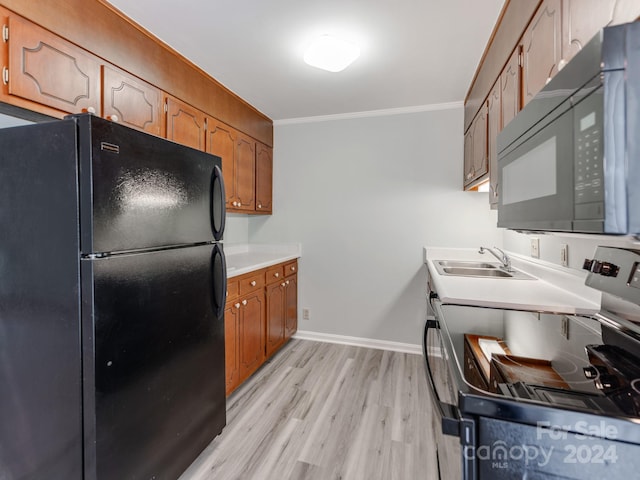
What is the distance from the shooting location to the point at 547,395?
618 mm

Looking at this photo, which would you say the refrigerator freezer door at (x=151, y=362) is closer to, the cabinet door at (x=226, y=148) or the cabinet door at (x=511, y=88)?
the cabinet door at (x=226, y=148)

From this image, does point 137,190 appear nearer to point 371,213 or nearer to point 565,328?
point 565,328

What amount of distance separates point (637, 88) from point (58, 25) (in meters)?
1.92

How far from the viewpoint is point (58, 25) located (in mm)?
1275

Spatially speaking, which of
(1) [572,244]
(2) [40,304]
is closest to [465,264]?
(1) [572,244]

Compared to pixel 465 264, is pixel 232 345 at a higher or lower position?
lower

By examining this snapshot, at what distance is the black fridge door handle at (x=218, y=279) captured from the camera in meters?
1.60

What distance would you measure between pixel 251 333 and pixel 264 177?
1.55m

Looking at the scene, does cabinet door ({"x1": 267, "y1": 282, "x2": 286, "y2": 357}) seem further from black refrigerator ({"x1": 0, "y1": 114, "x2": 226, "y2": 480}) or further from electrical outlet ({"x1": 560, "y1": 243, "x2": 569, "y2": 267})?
electrical outlet ({"x1": 560, "y1": 243, "x2": 569, "y2": 267})

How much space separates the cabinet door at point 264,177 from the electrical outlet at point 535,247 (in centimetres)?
224

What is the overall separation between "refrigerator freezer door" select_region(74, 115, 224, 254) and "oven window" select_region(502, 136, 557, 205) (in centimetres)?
132

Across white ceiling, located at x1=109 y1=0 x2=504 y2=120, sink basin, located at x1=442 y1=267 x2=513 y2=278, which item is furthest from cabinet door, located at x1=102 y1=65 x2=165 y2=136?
sink basin, located at x1=442 y1=267 x2=513 y2=278

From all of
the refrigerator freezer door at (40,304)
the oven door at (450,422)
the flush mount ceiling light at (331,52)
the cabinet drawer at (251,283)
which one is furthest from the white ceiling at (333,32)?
the oven door at (450,422)

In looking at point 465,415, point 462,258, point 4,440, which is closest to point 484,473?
point 465,415
